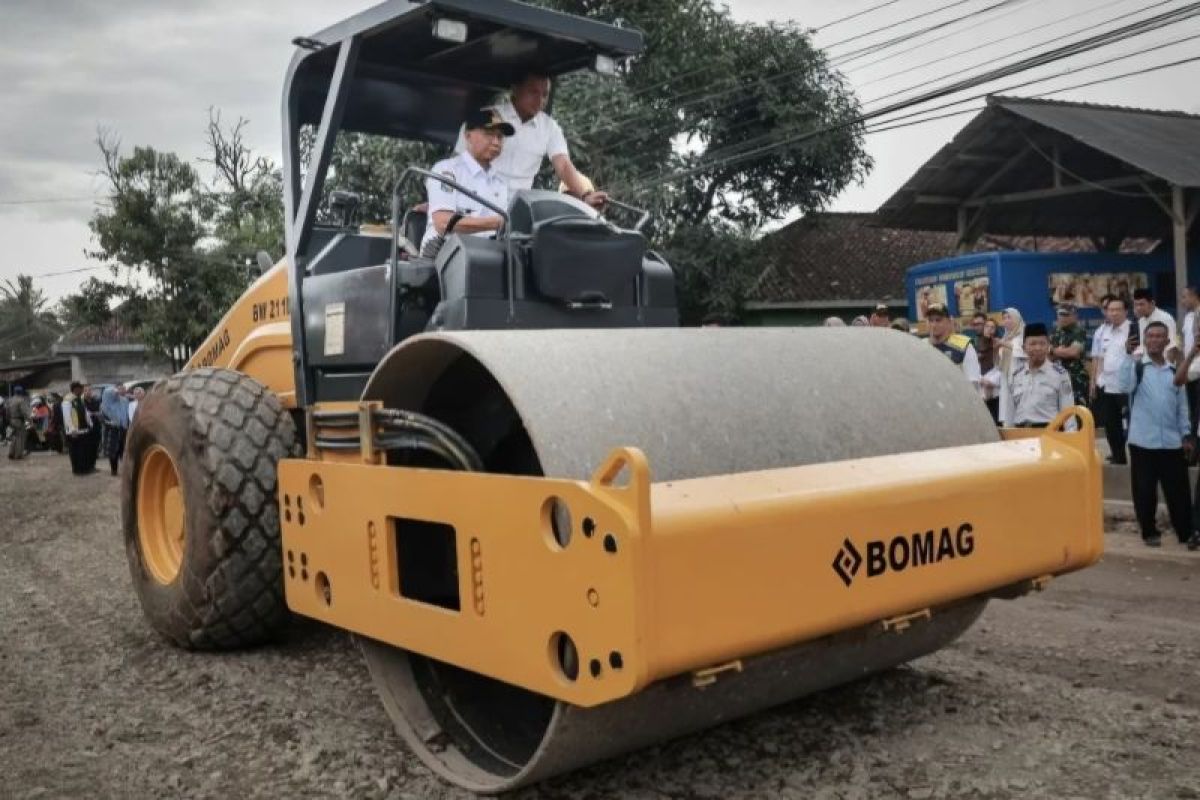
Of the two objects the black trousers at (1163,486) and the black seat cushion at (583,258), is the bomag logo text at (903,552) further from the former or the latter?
the black trousers at (1163,486)

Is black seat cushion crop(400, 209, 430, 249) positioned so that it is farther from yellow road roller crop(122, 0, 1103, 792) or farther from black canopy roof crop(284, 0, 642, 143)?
black canopy roof crop(284, 0, 642, 143)

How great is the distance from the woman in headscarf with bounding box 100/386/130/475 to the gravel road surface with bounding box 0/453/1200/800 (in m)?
16.1

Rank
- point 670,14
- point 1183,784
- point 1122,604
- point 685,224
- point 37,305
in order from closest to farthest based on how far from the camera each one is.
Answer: point 1183,784 < point 1122,604 < point 670,14 < point 685,224 < point 37,305

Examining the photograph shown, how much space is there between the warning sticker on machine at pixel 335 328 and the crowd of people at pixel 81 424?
39.6 ft

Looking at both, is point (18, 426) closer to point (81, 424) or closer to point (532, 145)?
point (81, 424)

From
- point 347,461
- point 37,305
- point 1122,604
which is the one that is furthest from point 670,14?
point 37,305

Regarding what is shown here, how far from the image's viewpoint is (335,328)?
15.2ft

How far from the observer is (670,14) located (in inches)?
918

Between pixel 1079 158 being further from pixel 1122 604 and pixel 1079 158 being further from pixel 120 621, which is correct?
pixel 120 621

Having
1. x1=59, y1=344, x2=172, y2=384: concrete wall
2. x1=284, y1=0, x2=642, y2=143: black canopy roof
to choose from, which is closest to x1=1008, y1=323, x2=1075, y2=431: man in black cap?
x1=284, y1=0, x2=642, y2=143: black canopy roof

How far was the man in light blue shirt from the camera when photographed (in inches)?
312

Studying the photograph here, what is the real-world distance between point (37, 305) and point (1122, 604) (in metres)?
92.5

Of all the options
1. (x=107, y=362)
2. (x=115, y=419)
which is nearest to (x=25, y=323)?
(x=107, y=362)

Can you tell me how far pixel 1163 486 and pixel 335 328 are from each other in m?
5.87
